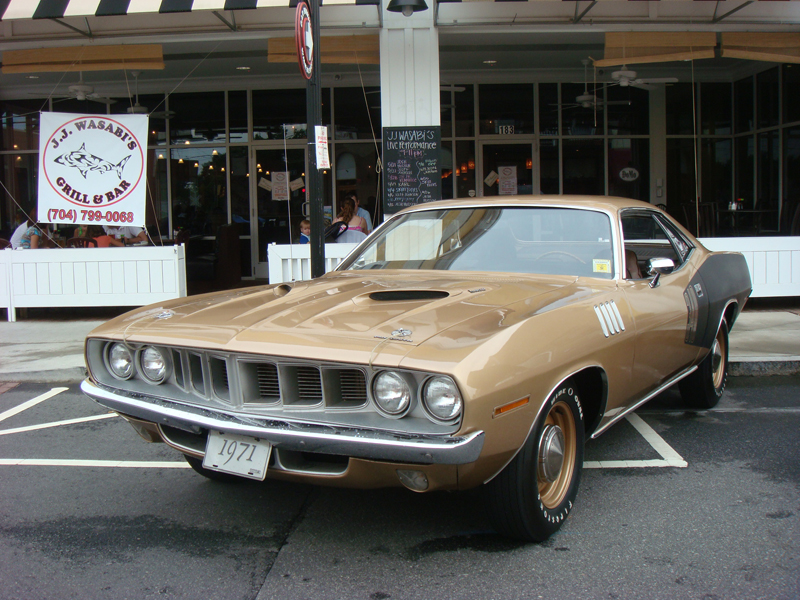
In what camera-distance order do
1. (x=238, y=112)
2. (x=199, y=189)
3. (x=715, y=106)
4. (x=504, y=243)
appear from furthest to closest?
1. (x=715, y=106)
2. (x=199, y=189)
3. (x=238, y=112)
4. (x=504, y=243)

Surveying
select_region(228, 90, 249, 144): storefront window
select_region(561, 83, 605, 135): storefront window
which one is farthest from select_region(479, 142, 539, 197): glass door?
select_region(228, 90, 249, 144): storefront window

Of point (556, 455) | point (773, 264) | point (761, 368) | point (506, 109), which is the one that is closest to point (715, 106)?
point (506, 109)

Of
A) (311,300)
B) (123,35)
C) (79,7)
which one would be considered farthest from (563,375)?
(123,35)

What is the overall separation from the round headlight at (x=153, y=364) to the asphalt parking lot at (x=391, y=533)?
Answer: 0.73 metres

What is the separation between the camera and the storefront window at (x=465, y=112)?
13875 millimetres

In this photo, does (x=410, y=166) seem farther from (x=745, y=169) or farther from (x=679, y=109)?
(x=745, y=169)

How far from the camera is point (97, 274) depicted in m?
9.24

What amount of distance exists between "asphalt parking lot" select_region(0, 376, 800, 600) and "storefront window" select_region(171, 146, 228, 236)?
33.3 ft

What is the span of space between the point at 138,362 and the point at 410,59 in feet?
21.7

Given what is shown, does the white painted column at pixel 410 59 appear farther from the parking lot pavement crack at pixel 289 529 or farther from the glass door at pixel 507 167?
the parking lot pavement crack at pixel 289 529

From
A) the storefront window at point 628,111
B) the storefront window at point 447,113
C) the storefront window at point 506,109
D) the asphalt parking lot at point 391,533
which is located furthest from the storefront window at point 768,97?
the asphalt parking lot at point 391,533

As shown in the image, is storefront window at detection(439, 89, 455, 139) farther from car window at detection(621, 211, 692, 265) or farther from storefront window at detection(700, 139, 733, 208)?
car window at detection(621, 211, 692, 265)

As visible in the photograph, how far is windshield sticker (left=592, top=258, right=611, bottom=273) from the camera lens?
3.82 m

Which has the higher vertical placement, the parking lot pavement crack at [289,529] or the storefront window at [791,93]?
the storefront window at [791,93]
